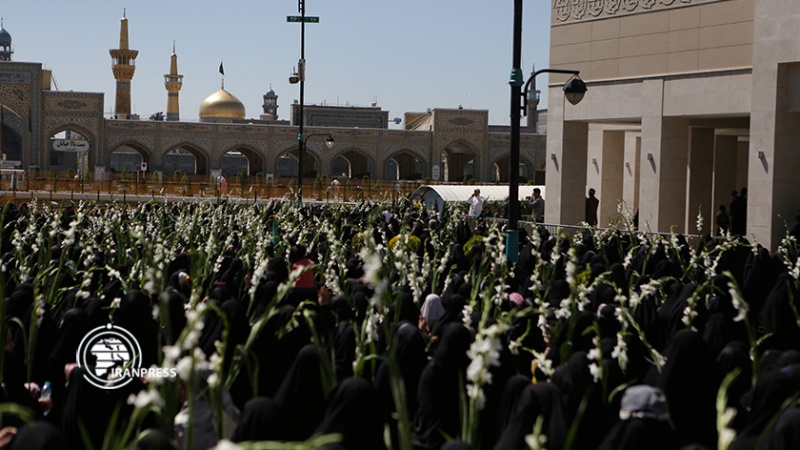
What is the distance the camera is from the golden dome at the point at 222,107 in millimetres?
63594

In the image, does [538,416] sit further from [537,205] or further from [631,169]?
[631,169]

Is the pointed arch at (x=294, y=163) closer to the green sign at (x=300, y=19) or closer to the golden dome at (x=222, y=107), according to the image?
the golden dome at (x=222, y=107)

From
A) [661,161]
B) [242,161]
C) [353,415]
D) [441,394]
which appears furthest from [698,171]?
[242,161]

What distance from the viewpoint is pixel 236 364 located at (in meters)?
5.07

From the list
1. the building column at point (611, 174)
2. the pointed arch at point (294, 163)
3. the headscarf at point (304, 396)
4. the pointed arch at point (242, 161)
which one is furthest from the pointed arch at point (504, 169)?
the headscarf at point (304, 396)

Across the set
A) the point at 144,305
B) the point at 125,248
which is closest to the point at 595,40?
the point at 125,248

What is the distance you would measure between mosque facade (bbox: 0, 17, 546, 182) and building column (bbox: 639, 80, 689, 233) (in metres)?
28.5

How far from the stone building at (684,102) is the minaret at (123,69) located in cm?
4568

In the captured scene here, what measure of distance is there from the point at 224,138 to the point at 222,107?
33.8ft

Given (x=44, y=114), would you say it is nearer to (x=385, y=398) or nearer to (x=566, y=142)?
(x=566, y=142)

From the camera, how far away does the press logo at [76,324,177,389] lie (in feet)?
18.2

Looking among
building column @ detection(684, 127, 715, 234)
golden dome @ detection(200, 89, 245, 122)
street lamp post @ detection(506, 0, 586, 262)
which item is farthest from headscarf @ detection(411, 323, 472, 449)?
golden dome @ detection(200, 89, 245, 122)

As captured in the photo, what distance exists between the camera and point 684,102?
58.2ft

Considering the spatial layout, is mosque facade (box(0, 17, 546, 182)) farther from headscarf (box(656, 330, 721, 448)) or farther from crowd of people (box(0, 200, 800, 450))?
headscarf (box(656, 330, 721, 448))
